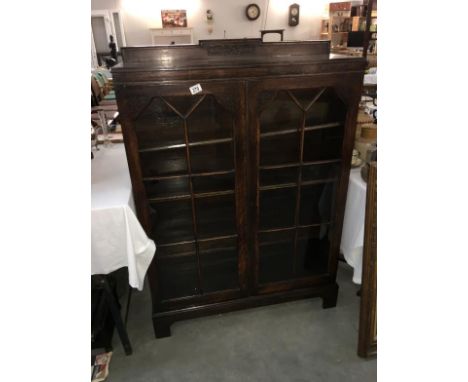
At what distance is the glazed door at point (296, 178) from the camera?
1.25 metres

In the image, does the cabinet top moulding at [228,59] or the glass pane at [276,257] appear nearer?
the cabinet top moulding at [228,59]

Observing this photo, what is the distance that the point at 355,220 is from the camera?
4.97 ft

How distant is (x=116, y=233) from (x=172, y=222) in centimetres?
26

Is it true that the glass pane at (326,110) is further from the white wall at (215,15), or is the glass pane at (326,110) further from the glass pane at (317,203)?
the white wall at (215,15)

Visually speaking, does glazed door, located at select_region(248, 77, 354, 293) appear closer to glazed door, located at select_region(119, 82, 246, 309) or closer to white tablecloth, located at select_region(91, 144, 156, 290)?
glazed door, located at select_region(119, 82, 246, 309)

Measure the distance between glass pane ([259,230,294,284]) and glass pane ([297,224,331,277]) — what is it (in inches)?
1.9

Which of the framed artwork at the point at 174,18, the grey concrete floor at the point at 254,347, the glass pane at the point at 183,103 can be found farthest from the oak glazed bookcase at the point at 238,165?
the framed artwork at the point at 174,18

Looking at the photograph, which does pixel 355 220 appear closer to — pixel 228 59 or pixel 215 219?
pixel 215 219

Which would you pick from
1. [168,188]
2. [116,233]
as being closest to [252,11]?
[168,188]

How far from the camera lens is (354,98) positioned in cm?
125

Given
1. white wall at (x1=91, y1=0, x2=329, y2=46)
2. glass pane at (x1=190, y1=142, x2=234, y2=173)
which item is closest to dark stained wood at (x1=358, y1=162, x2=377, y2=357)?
glass pane at (x1=190, y1=142, x2=234, y2=173)

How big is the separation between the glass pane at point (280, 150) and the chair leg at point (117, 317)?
87 cm
